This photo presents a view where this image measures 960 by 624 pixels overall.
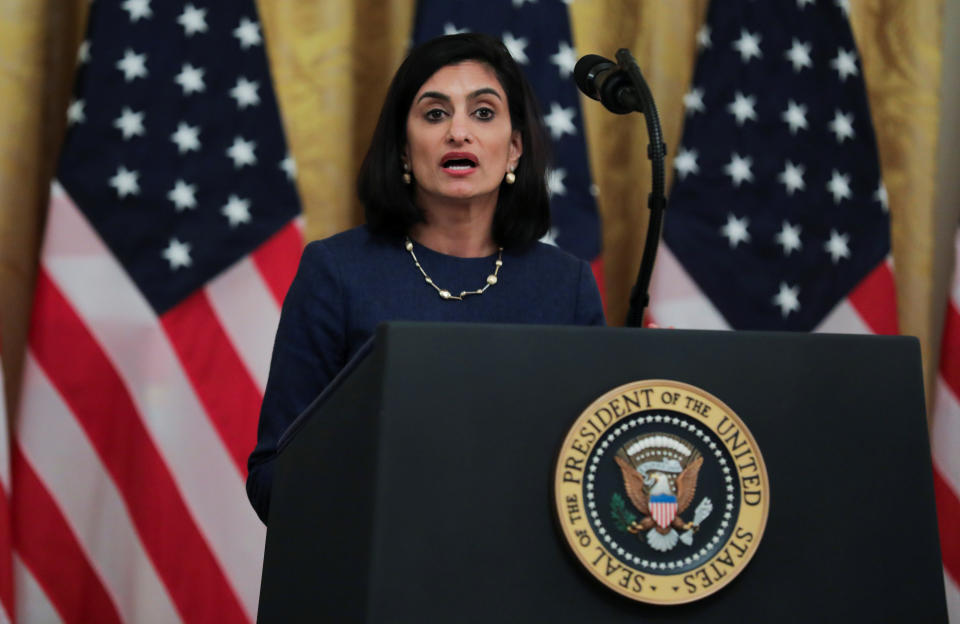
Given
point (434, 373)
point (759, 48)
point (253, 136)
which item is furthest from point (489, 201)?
point (759, 48)

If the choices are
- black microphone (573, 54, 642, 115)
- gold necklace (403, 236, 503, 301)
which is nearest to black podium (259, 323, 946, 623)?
black microphone (573, 54, 642, 115)

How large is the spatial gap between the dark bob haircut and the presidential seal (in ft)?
3.00

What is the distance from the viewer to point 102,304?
8.64 ft

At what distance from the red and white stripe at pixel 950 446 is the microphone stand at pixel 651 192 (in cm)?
205

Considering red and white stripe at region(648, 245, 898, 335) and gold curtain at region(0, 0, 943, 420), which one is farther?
red and white stripe at region(648, 245, 898, 335)

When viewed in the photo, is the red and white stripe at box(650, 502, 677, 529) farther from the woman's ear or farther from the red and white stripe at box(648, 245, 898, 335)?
the red and white stripe at box(648, 245, 898, 335)

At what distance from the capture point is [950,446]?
118 inches

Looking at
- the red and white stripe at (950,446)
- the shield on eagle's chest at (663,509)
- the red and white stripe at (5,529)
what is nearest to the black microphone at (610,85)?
the shield on eagle's chest at (663,509)

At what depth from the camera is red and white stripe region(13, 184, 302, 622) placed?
8.45 feet

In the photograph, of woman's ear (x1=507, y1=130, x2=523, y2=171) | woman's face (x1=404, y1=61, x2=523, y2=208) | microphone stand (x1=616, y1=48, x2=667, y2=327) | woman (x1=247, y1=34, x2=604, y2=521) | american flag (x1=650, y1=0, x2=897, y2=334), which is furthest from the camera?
american flag (x1=650, y1=0, x2=897, y2=334)

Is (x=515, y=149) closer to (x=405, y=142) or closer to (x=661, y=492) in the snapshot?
(x=405, y=142)

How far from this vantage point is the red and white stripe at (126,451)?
258 centimetres

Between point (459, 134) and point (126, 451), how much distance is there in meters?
1.48

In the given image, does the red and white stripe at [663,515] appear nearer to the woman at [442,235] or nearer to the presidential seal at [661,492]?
the presidential seal at [661,492]
